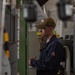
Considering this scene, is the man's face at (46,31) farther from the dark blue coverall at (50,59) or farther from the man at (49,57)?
the dark blue coverall at (50,59)

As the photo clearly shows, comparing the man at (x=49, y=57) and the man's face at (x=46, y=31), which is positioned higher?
the man's face at (x=46, y=31)

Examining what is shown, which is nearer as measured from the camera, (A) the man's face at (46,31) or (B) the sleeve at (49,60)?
(B) the sleeve at (49,60)

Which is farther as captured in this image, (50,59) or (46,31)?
(46,31)

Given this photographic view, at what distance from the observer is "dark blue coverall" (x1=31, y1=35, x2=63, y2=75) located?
259 cm

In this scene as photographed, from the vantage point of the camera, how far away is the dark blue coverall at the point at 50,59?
2586mm

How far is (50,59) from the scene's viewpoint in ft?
8.50

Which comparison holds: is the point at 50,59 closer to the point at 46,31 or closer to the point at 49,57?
the point at 49,57

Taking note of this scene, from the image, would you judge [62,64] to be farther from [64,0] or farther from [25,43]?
[64,0]

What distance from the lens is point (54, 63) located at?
259cm

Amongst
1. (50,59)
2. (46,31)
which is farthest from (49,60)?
→ (46,31)

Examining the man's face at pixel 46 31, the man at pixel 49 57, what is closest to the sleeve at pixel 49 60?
the man at pixel 49 57

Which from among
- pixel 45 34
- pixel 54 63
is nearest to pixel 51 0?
pixel 45 34

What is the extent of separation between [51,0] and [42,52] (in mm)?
1939

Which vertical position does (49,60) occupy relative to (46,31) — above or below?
below
